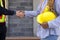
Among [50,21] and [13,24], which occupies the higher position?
[50,21]

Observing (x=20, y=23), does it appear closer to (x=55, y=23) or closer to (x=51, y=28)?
(x=51, y=28)

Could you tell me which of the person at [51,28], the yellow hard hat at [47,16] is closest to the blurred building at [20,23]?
the person at [51,28]

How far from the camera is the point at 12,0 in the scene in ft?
33.6

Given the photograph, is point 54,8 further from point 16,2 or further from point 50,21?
point 16,2

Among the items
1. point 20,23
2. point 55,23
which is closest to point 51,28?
point 55,23

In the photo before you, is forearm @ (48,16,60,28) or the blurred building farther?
the blurred building

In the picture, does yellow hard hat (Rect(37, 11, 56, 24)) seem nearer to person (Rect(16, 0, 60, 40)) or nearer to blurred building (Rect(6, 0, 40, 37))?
person (Rect(16, 0, 60, 40))

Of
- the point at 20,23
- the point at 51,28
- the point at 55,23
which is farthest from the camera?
the point at 20,23

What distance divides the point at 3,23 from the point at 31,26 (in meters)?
4.59

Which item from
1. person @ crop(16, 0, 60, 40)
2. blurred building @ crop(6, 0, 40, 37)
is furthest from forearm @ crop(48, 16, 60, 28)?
blurred building @ crop(6, 0, 40, 37)

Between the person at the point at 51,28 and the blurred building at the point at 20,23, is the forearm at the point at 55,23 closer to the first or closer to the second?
the person at the point at 51,28

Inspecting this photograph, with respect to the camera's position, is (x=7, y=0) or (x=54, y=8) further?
(x=7, y=0)

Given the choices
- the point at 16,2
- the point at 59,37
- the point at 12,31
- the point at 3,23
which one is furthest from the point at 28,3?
the point at 59,37

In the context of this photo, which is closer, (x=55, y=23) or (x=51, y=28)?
(x=55, y=23)
